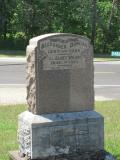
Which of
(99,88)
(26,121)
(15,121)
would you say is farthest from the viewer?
(99,88)

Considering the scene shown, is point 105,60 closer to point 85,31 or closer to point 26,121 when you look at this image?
point 85,31

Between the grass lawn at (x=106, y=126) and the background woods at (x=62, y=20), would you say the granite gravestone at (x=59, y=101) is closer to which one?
the grass lawn at (x=106, y=126)

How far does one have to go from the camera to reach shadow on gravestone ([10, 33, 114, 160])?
7.81 m

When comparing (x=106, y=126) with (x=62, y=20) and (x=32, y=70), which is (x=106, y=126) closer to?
(x=32, y=70)

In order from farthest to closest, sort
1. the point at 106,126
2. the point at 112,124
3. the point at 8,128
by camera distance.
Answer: the point at 112,124 → the point at 106,126 → the point at 8,128

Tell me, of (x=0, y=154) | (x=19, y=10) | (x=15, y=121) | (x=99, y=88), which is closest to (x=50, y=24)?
(x=19, y=10)

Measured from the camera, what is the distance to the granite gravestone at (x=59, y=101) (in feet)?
25.6

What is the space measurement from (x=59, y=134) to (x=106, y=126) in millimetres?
3238

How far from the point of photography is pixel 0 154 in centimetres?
877

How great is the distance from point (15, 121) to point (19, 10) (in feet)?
91.8

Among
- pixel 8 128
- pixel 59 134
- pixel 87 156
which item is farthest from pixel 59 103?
pixel 8 128

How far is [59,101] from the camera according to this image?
802 centimetres

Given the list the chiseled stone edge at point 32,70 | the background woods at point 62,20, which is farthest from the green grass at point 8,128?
the background woods at point 62,20

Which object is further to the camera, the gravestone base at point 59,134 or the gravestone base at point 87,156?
the gravestone base at point 87,156
